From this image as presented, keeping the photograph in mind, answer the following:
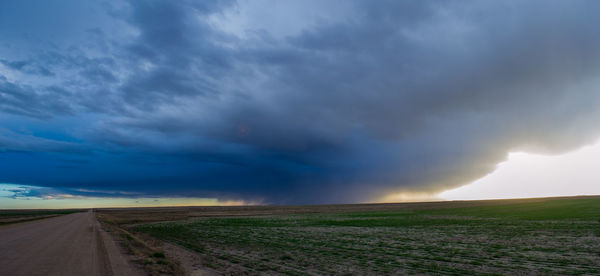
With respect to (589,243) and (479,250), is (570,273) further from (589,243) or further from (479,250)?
(589,243)

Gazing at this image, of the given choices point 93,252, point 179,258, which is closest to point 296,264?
point 179,258

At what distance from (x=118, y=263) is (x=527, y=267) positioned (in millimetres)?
24708

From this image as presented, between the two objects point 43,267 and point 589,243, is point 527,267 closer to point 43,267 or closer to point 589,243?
point 589,243

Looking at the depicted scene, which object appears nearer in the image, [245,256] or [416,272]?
[416,272]

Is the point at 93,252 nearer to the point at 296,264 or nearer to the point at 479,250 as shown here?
the point at 296,264

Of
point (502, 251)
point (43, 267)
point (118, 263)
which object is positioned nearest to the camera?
point (43, 267)

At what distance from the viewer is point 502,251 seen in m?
22.1

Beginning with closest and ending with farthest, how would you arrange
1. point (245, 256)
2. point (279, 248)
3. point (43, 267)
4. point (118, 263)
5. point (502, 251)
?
point (43, 267)
point (118, 263)
point (502, 251)
point (245, 256)
point (279, 248)

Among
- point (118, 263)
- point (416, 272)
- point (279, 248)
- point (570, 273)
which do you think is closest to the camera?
point (570, 273)

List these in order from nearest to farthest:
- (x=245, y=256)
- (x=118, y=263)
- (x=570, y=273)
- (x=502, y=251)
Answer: (x=570, y=273)
(x=118, y=263)
(x=502, y=251)
(x=245, y=256)

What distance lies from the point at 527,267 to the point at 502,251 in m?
Result: 5.48

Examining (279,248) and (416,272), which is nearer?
(416,272)

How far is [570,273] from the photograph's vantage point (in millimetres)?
15469

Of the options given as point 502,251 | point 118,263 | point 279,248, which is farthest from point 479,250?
point 118,263
